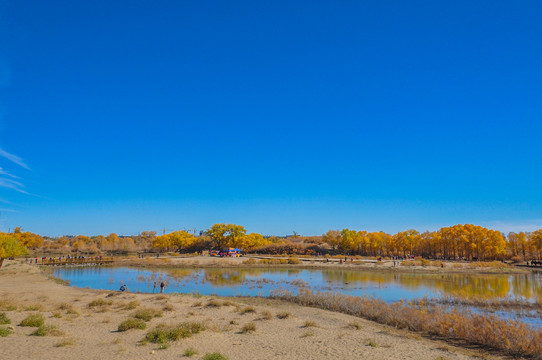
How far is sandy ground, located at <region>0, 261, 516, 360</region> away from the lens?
47.2ft

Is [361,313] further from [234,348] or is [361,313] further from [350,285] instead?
[350,285]

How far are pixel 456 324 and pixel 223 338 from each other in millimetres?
12812

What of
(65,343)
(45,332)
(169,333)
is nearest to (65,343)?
(65,343)

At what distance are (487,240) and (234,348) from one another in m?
97.0

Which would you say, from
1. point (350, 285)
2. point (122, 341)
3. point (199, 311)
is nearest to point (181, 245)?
point (350, 285)

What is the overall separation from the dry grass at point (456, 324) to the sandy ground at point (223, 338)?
1161 millimetres

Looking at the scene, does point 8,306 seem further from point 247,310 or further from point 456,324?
point 456,324

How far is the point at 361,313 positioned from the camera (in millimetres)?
24484

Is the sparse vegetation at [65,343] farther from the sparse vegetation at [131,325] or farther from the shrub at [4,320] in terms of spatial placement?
the shrub at [4,320]

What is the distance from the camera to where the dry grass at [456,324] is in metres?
15.8

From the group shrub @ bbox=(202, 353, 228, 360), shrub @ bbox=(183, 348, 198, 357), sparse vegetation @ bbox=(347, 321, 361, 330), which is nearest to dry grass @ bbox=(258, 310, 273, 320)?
sparse vegetation @ bbox=(347, 321, 361, 330)

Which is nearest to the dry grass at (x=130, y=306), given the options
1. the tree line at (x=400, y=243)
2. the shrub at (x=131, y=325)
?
the shrub at (x=131, y=325)

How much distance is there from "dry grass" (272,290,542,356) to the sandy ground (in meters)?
1.16

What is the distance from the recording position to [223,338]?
17062 millimetres
